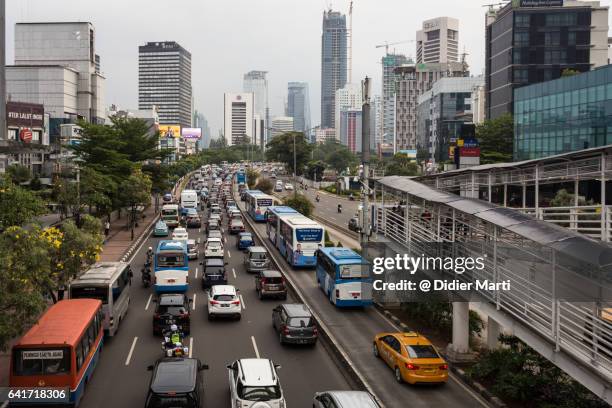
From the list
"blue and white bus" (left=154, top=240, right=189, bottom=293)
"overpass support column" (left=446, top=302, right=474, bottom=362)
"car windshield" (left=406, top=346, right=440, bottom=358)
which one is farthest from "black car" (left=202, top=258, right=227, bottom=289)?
"car windshield" (left=406, top=346, right=440, bottom=358)

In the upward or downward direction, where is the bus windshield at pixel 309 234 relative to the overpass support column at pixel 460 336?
upward

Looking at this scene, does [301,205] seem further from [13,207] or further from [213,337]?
[213,337]

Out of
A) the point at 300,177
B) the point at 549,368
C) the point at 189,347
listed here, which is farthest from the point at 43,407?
the point at 300,177

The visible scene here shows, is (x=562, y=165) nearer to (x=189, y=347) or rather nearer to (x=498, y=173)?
(x=498, y=173)

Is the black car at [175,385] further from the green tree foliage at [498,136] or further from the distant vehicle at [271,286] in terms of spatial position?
the green tree foliage at [498,136]

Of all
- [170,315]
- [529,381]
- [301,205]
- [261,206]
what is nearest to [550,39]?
[261,206]

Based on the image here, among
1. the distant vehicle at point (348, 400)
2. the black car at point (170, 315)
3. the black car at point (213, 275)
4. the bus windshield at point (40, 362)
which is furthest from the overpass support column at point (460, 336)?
the black car at point (213, 275)
